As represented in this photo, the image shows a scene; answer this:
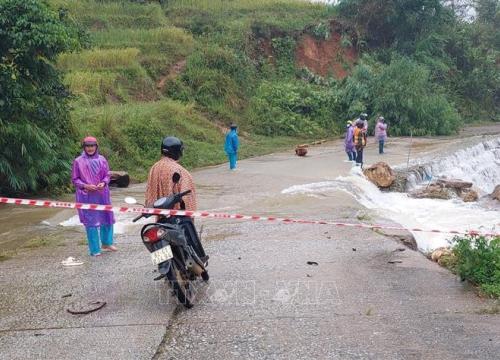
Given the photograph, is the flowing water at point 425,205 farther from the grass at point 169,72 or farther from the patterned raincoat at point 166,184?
the grass at point 169,72

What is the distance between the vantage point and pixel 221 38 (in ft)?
106

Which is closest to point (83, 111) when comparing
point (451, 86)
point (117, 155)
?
point (117, 155)

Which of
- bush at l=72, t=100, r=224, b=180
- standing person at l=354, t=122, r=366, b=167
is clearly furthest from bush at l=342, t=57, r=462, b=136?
standing person at l=354, t=122, r=366, b=167

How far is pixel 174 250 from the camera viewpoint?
5.17 meters

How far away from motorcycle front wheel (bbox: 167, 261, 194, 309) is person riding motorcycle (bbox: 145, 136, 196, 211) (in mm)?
727

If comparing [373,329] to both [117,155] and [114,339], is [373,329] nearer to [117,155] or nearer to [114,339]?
[114,339]

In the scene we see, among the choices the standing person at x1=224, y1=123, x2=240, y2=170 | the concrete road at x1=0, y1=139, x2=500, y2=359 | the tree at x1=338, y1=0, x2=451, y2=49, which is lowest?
the concrete road at x1=0, y1=139, x2=500, y2=359

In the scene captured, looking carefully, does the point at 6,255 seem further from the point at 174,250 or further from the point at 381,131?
the point at 381,131

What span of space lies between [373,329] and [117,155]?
1362cm

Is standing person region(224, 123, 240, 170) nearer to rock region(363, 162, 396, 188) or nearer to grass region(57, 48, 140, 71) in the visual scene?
rock region(363, 162, 396, 188)

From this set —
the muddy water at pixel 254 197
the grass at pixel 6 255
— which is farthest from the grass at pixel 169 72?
the grass at pixel 6 255

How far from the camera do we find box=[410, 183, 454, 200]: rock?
14.5 metres

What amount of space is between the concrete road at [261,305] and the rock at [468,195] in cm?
727

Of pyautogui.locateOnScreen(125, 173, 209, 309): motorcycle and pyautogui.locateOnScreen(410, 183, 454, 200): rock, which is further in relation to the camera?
pyautogui.locateOnScreen(410, 183, 454, 200): rock
